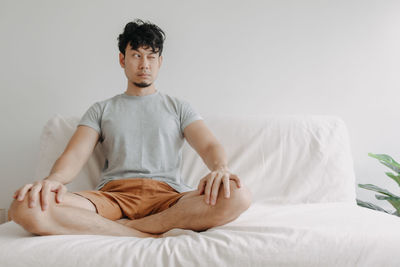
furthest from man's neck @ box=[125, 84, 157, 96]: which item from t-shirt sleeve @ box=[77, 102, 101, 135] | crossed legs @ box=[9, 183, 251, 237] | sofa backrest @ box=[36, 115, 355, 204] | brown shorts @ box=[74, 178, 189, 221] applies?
crossed legs @ box=[9, 183, 251, 237]

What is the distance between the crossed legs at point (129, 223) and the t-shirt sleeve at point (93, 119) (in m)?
0.43

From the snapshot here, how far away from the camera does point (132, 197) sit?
137 centimetres

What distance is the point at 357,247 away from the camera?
0.99 metres

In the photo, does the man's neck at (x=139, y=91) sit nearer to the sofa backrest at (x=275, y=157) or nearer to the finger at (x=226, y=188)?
the sofa backrest at (x=275, y=157)

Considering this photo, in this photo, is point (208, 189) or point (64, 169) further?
point (64, 169)

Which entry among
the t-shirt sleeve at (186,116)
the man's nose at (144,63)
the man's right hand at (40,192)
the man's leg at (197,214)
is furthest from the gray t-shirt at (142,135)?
the man's right hand at (40,192)

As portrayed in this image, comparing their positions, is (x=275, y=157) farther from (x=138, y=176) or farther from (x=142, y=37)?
(x=142, y=37)

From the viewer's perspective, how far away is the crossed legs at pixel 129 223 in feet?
3.36

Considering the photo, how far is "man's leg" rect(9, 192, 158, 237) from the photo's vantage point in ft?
3.33

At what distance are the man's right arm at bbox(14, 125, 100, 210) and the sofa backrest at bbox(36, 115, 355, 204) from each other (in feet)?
0.60

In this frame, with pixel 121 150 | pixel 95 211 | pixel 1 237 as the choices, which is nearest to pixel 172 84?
pixel 121 150

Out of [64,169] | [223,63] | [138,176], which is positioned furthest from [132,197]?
[223,63]

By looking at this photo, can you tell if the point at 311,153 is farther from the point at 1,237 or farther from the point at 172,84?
the point at 1,237

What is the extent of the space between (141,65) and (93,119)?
0.31 metres
